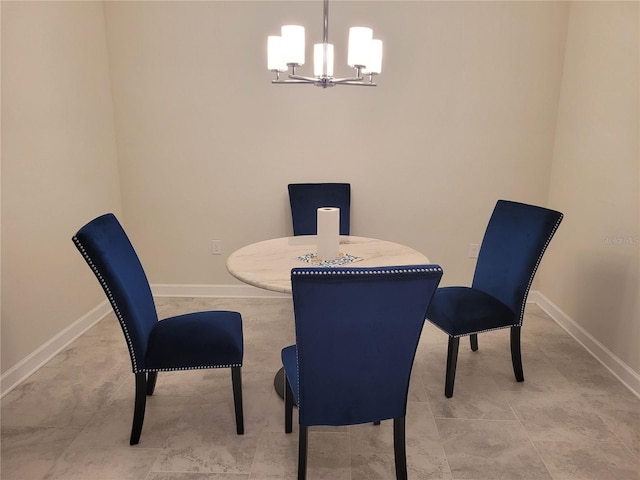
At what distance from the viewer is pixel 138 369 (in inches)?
69.6

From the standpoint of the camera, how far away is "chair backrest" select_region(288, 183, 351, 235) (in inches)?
120

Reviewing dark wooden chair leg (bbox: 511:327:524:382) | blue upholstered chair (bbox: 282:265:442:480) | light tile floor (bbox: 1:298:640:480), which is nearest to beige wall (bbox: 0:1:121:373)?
light tile floor (bbox: 1:298:640:480)

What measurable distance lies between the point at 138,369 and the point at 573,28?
334 cm

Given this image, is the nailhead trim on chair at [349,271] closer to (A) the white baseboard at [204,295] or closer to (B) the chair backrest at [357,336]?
(B) the chair backrest at [357,336]

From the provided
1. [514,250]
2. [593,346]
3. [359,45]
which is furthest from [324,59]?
[593,346]

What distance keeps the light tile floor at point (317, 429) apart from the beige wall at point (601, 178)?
1.24 feet

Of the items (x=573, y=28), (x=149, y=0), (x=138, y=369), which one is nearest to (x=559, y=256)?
(x=573, y=28)

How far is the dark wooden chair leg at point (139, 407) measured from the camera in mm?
1808

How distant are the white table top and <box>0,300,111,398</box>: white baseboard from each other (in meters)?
1.31

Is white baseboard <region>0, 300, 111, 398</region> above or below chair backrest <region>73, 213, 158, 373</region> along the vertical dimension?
below

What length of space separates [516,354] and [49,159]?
2845mm

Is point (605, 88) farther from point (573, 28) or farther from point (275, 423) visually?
point (275, 423)

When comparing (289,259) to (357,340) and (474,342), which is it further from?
(474,342)

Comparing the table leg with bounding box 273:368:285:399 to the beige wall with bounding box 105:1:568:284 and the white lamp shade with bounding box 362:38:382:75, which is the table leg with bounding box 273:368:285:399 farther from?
the white lamp shade with bounding box 362:38:382:75
